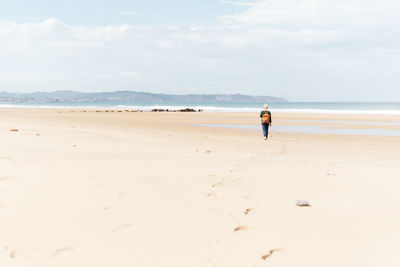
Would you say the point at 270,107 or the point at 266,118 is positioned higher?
the point at 270,107

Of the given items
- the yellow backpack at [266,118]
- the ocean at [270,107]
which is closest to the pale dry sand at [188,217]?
the yellow backpack at [266,118]

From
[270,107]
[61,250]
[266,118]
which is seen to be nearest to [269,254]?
[61,250]

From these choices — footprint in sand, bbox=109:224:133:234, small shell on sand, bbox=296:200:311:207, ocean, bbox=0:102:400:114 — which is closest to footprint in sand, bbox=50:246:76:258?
footprint in sand, bbox=109:224:133:234

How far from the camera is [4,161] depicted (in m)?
6.69

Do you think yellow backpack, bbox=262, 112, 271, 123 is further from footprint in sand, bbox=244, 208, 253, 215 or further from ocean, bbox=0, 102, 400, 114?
ocean, bbox=0, 102, 400, 114

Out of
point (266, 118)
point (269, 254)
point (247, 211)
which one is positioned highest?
point (266, 118)

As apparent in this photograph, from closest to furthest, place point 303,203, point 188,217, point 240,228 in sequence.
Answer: point 240,228 < point 188,217 < point 303,203

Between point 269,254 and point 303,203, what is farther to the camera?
point 303,203

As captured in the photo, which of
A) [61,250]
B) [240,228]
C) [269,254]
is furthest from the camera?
[240,228]

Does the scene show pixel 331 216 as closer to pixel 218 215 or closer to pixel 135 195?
pixel 218 215

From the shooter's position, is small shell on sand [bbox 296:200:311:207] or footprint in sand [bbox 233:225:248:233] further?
small shell on sand [bbox 296:200:311:207]

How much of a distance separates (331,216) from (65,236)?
3127 millimetres

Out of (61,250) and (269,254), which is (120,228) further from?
(269,254)

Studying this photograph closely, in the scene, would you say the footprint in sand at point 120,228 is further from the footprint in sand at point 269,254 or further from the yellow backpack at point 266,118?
the yellow backpack at point 266,118
